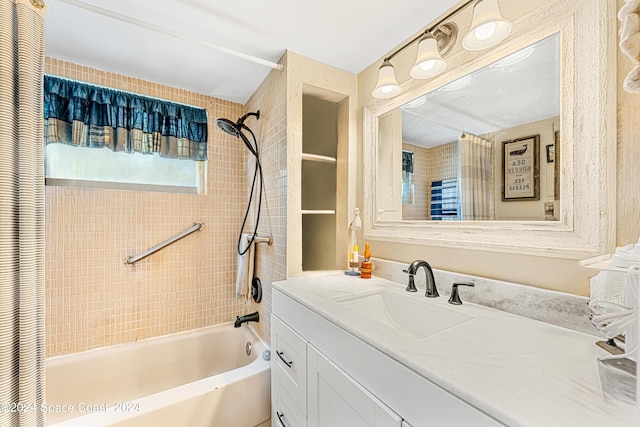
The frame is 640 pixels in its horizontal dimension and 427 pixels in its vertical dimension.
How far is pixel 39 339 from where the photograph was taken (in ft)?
2.73

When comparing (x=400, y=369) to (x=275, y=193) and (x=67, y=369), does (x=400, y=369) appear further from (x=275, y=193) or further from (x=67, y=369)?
(x=67, y=369)

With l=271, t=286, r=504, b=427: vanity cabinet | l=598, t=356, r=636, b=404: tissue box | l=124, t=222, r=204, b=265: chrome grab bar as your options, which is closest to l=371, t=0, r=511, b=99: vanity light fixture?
l=598, t=356, r=636, b=404: tissue box

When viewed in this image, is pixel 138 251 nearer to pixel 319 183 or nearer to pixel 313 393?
pixel 319 183

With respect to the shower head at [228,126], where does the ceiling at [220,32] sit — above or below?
above

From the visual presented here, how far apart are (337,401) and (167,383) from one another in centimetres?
169

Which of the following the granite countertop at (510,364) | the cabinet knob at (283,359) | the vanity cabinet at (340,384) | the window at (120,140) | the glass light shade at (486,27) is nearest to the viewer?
the granite countertop at (510,364)

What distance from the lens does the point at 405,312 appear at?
112cm

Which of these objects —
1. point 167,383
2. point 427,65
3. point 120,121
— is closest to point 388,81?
point 427,65

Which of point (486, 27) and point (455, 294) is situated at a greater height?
point (486, 27)

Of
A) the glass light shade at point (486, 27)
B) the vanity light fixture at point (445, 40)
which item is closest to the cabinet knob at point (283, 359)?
the vanity light fixture at point (445, 40)

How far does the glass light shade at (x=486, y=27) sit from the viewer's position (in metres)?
0.88

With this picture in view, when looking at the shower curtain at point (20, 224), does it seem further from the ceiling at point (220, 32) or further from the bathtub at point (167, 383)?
the ceiling at point (220, 32)

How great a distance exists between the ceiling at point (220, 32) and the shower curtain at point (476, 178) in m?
0.66

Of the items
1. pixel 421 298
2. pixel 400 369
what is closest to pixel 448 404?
pixel 400 369
